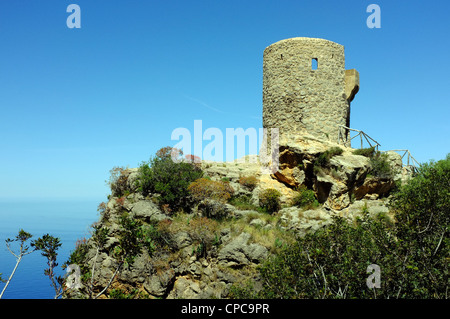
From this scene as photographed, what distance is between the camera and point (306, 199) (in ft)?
65.8

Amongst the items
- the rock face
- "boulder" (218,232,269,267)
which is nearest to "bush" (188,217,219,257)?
the rock face

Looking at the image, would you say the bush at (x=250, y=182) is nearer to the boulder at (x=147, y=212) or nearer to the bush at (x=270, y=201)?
the bush at (x=270, y=201)

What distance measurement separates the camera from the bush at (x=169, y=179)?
20.0m

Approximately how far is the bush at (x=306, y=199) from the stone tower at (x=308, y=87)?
3863 mm

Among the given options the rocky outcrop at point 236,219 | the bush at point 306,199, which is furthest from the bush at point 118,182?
the bush at point 306,199

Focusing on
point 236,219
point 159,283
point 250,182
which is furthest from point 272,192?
point 159,283

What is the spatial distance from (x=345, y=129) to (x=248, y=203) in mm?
8694

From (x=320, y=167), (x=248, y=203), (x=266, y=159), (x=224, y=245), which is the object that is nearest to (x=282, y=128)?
(x=266, y=159)

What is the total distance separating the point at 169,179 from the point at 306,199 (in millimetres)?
8264

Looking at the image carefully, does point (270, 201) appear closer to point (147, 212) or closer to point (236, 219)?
point (236, 219)

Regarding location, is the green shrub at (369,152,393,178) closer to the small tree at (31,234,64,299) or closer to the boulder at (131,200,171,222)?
the boulder at (131,200,171,222)
